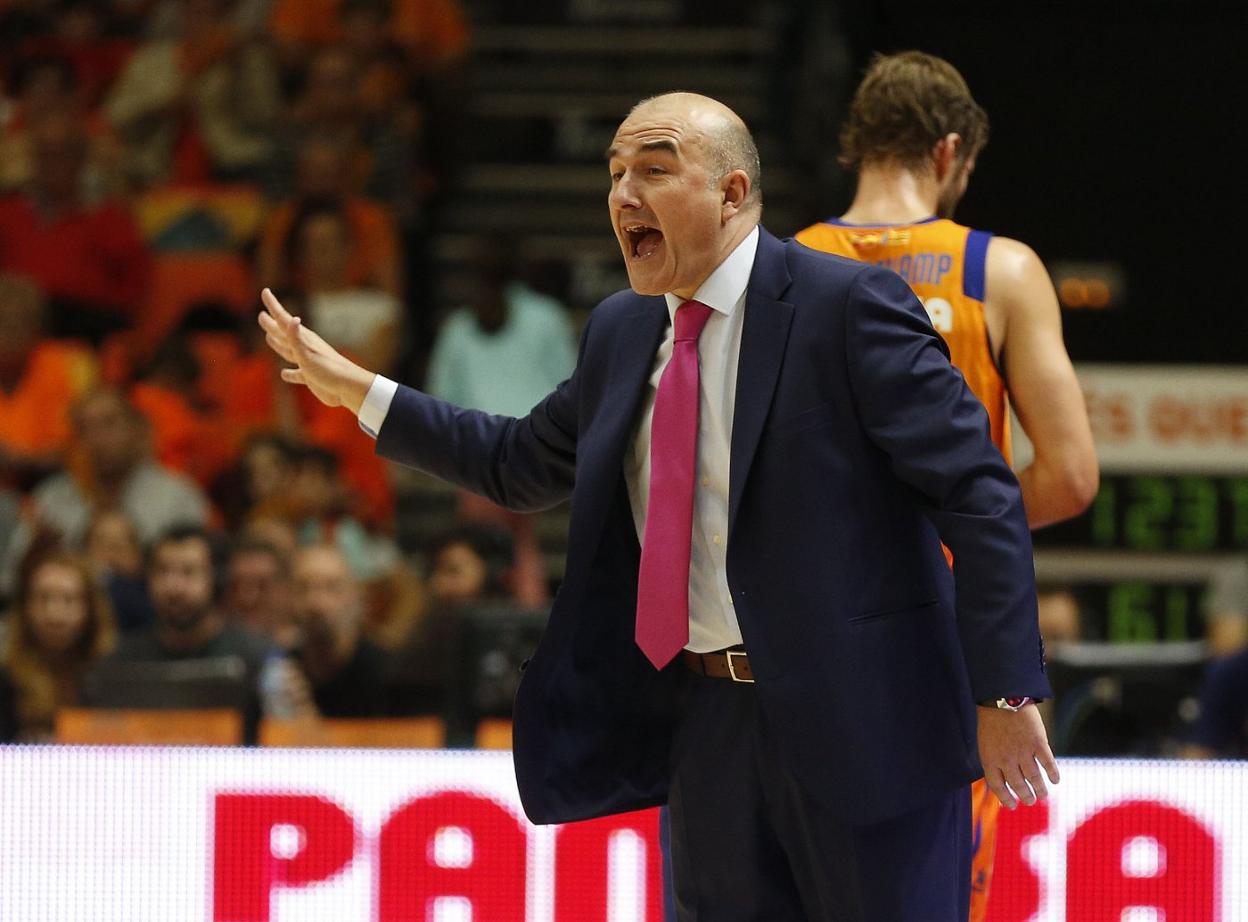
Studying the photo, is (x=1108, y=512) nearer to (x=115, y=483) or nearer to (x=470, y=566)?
(x=470, y=566)

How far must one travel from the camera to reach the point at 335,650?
23.0ft

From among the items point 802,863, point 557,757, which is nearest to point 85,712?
point 557,757

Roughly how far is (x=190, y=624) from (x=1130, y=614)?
460cm

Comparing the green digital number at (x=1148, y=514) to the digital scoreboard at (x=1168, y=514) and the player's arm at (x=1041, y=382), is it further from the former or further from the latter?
the player's arm at (x=1041, y=382)

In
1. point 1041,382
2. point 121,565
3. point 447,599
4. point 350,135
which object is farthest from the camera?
point 350,135

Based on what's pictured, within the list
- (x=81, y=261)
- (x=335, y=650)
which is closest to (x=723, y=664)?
(x=335, y=650)

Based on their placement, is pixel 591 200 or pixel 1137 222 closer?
pixel 1137 222

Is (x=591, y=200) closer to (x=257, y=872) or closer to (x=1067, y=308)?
(x=1067, y=308)

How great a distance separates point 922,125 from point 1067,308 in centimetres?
654

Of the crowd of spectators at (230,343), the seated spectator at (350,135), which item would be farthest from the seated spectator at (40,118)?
the seated spectator at (350,135)

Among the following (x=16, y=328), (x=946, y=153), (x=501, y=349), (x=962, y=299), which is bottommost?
(x=962, y=299)

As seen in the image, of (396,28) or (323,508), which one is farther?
(396,28)

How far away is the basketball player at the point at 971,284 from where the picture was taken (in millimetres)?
3639

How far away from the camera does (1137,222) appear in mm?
10086
